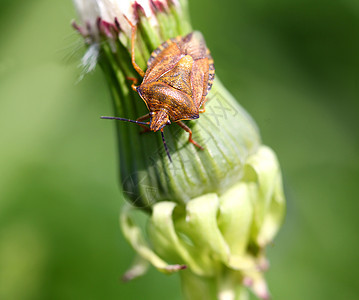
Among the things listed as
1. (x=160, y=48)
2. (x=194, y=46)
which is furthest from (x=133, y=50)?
(x=194, y=46)

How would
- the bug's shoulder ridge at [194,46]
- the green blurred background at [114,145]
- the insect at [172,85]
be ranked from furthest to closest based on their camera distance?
the green blurred background at [114,145], the bug's shoulder ridge at [194,46], the insect at [172,85]

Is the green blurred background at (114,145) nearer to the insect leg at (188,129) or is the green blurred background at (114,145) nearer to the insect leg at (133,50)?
the insect leg at (133,50)

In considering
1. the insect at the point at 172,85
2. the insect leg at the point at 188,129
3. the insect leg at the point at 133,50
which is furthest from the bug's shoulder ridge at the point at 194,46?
the insect leg at the point at 188,129

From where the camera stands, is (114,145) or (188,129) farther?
(114,145)

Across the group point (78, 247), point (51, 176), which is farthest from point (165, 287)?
point (51, 176)

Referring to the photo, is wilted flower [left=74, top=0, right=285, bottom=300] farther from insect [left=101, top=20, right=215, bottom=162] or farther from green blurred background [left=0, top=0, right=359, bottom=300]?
green blurred background [left=0, top=0, right=359, bottom=300]

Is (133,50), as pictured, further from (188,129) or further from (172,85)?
(188,129)

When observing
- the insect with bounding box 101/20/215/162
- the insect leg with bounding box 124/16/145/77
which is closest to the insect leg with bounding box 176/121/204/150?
the insect with bounding box 101/20/215/162
